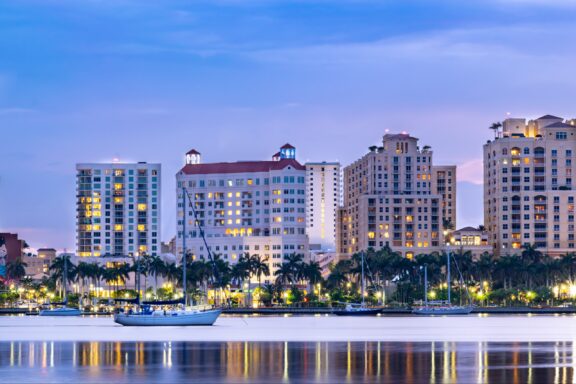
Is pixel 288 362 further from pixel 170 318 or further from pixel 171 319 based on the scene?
pixel 170 318

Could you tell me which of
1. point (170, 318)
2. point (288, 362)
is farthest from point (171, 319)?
point (288, 362)

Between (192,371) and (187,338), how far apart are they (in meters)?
52.6

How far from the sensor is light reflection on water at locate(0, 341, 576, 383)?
304 feet

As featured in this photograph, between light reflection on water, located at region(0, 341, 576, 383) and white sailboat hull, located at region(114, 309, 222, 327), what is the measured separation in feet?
180

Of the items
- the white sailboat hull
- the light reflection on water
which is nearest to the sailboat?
the white sailboat hull

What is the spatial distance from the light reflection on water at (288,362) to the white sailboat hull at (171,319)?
54.8m

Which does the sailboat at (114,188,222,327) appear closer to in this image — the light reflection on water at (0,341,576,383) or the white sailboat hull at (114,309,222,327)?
the white sailboat hull at (114,309,222,327)

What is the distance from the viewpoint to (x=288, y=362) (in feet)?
351

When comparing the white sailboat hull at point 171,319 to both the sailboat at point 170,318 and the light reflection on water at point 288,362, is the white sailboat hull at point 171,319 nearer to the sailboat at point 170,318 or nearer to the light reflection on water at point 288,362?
the sailboat at point 170,318

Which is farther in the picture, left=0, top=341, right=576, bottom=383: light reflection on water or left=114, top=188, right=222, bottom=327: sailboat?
left=114, top=188, right=222, bottom=327: sailboat

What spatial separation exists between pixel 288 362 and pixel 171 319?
89.6 metres

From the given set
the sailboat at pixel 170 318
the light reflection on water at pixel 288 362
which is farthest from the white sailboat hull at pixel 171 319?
the light reflection on water at pixel 288 362

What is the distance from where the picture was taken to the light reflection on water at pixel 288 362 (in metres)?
92.6

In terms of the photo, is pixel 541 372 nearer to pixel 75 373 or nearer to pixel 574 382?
pixel 574 382
